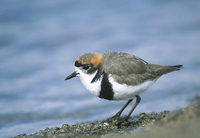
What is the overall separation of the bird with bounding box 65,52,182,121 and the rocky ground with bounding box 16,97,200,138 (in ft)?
1.26

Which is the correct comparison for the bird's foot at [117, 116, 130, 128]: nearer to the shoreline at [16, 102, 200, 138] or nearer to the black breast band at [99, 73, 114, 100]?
the shoreline at [16, 102, 200, 138]

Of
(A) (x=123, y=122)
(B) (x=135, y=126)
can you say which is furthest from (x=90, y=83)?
(B) (x=135, y=126)

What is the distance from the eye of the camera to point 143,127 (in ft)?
22.9

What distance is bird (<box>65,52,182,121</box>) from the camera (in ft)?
23.9

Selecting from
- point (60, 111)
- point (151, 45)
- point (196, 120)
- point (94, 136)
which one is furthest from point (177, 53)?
point (196, 120)

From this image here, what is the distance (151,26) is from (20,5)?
18.4 feet

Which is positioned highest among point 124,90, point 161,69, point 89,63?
point 89,63

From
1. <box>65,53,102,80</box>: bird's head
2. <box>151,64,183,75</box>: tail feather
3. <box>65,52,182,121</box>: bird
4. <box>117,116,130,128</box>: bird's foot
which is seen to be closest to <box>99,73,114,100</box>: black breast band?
<box>65,52,182,121</box>: bird

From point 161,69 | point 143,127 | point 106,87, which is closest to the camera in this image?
point 143,127

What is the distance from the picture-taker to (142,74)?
7.67 metres

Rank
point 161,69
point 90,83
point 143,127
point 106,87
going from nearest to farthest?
point 143,127 < point 106,87 < point 90,83 < point 161,69

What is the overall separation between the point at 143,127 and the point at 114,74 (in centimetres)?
121

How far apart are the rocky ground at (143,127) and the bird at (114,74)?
0.38 m

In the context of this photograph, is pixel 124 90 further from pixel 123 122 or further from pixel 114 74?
pixel 123 122
